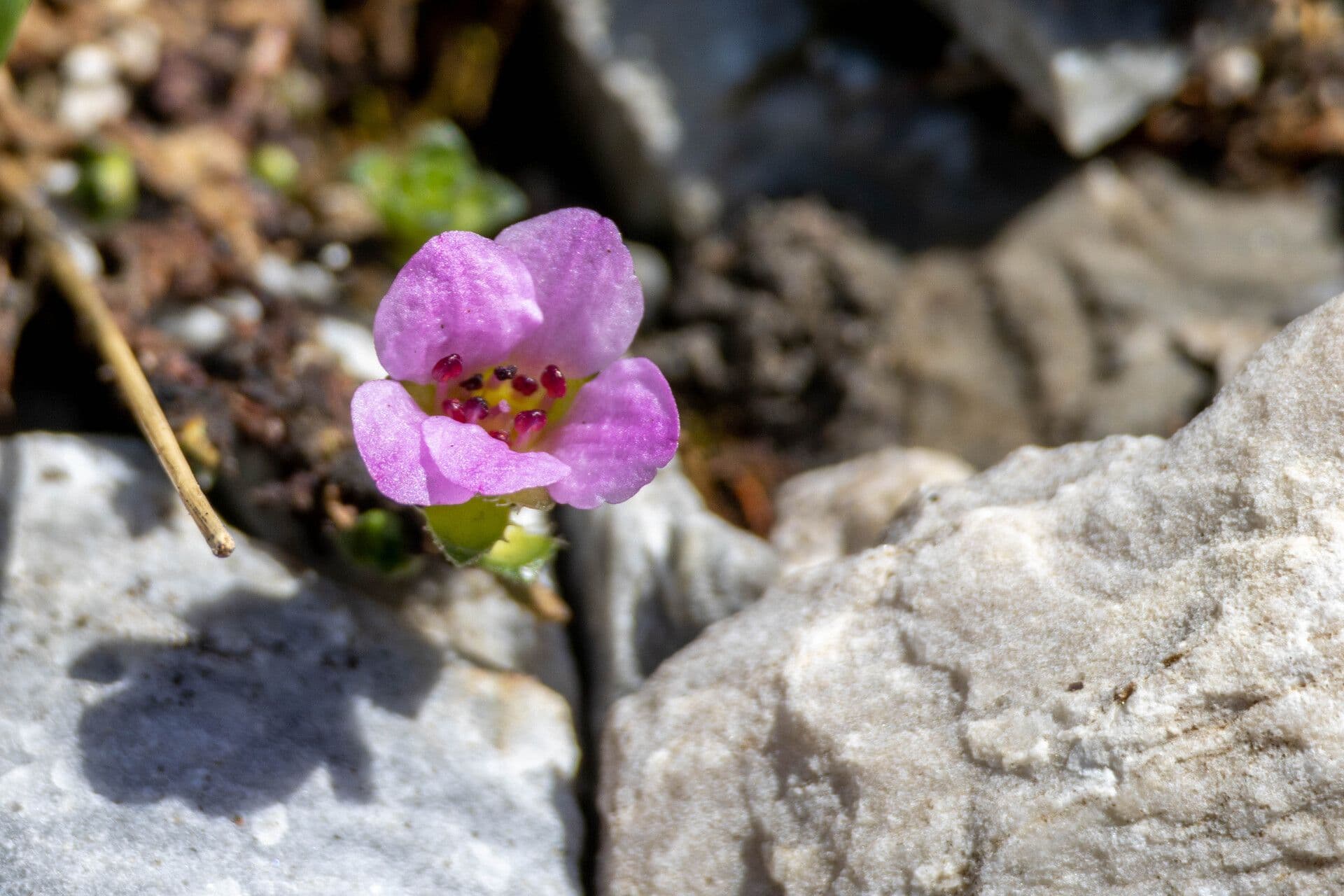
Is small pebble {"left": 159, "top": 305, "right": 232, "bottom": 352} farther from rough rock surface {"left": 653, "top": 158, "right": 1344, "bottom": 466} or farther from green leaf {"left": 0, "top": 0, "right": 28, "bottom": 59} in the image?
rough rock surface {"left": 653, "top": 158, "right": 1344, "bottom": 466}

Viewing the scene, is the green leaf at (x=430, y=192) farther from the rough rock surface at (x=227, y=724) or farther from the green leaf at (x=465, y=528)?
the green leaf at (x=465, y=528)

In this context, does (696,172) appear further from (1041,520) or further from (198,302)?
(1041,520)

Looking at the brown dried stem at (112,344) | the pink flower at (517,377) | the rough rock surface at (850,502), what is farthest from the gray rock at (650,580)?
the brown dried stem at (112,344)

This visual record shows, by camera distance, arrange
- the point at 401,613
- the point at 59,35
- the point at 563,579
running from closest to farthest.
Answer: the point at 401,613 → the point at 563,579 → the point at 59,35

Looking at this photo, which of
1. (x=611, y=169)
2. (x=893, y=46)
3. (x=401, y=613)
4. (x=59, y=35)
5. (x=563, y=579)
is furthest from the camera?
(x=611, y=169)

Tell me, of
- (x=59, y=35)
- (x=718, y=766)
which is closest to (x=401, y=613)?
(x=718, y=766)

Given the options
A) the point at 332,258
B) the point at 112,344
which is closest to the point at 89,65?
the point at 332,258

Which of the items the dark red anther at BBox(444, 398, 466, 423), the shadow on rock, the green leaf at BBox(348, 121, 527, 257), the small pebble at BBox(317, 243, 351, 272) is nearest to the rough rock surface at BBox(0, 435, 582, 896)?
the shadow on rock
